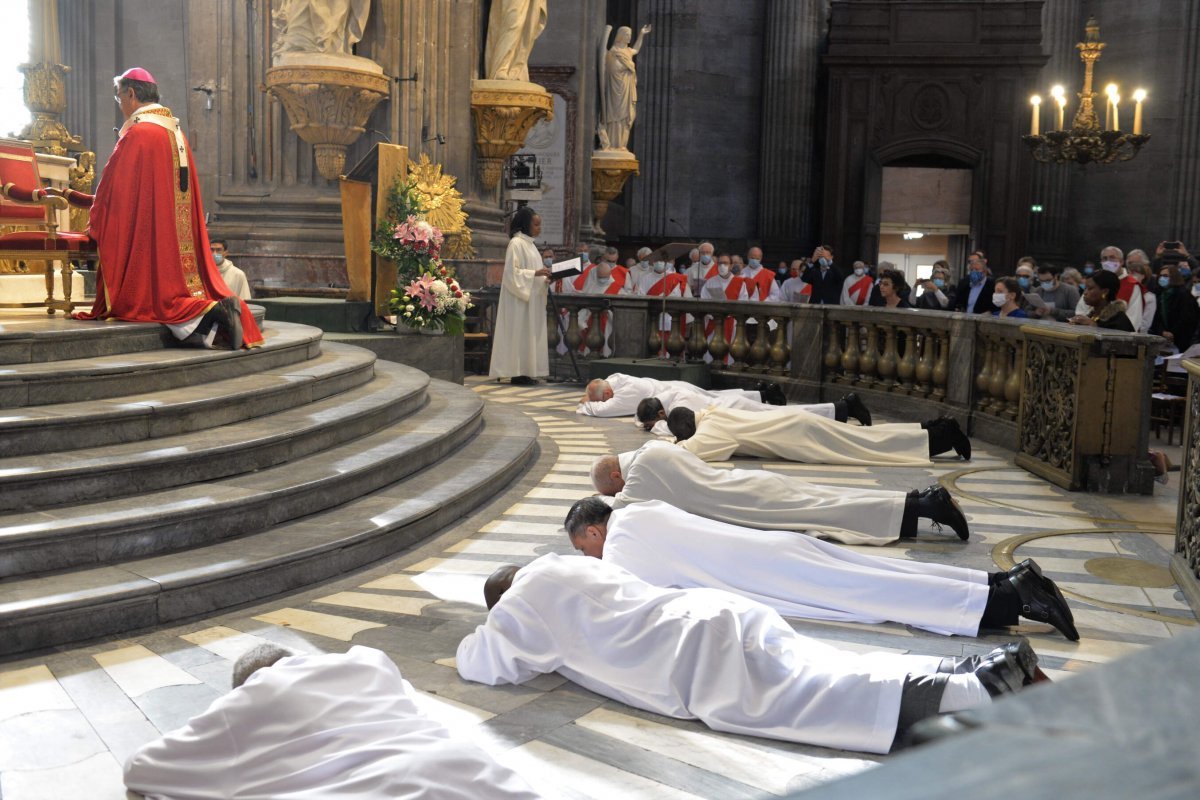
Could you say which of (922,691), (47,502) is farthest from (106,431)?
(922,691)

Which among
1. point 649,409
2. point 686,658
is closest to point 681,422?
point 649,409

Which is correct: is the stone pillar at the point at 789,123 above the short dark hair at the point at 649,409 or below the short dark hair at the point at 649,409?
above

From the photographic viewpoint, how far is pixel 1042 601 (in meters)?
4.43

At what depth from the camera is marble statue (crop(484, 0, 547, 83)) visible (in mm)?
15094

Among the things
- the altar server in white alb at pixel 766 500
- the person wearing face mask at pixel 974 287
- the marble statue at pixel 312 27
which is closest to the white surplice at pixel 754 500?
the altar server in white alb at pixel 766 500

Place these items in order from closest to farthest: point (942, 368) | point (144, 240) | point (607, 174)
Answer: point (144, 240) < point (942, 368) < point (607, 174)

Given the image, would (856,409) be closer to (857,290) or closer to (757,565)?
(757,565)

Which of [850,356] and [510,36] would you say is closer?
[850,356]

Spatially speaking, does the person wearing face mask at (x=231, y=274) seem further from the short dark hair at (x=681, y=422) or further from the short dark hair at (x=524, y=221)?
the short dark hair at (x=681, y=422)

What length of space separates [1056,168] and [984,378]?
1648cm

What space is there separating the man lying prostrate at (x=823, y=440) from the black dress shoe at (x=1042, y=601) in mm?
4238

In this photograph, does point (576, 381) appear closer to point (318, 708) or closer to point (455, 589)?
point (455, 589)

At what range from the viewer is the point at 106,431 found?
18.1 feet

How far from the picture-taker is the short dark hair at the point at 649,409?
966 centimetres
